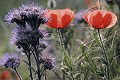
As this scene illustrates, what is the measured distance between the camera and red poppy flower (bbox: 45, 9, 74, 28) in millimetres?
1675

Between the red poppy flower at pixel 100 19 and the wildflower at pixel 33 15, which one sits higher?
the wildflower at pixel 33 15

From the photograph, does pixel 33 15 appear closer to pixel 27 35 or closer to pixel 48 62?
pixel 27 35

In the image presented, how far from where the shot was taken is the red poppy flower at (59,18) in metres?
1.67

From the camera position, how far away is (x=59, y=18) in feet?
5.56

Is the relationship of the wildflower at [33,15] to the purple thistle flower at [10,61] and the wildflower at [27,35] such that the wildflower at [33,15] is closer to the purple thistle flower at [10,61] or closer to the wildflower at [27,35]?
the wildflower at [27,35]

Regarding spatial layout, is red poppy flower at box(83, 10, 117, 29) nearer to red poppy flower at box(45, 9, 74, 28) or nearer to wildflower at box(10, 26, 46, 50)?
red poppy flower at box(45, 9, 74, 28)

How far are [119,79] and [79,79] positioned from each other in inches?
6.8

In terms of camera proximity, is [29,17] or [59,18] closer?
[29,17]

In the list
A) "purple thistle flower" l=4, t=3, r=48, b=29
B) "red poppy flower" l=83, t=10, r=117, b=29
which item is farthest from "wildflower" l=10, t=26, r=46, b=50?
"red poppy flower" l=83, t=10, r=117, b=29

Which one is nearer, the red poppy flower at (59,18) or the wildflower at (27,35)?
the wildflower at (27,35)

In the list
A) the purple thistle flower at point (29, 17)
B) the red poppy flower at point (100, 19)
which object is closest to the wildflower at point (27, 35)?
the purple thistle flower at point (29, 17)

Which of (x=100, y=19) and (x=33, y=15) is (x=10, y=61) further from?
(x=100, y=19)

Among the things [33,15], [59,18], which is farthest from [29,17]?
[59,18]

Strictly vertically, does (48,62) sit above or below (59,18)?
below
